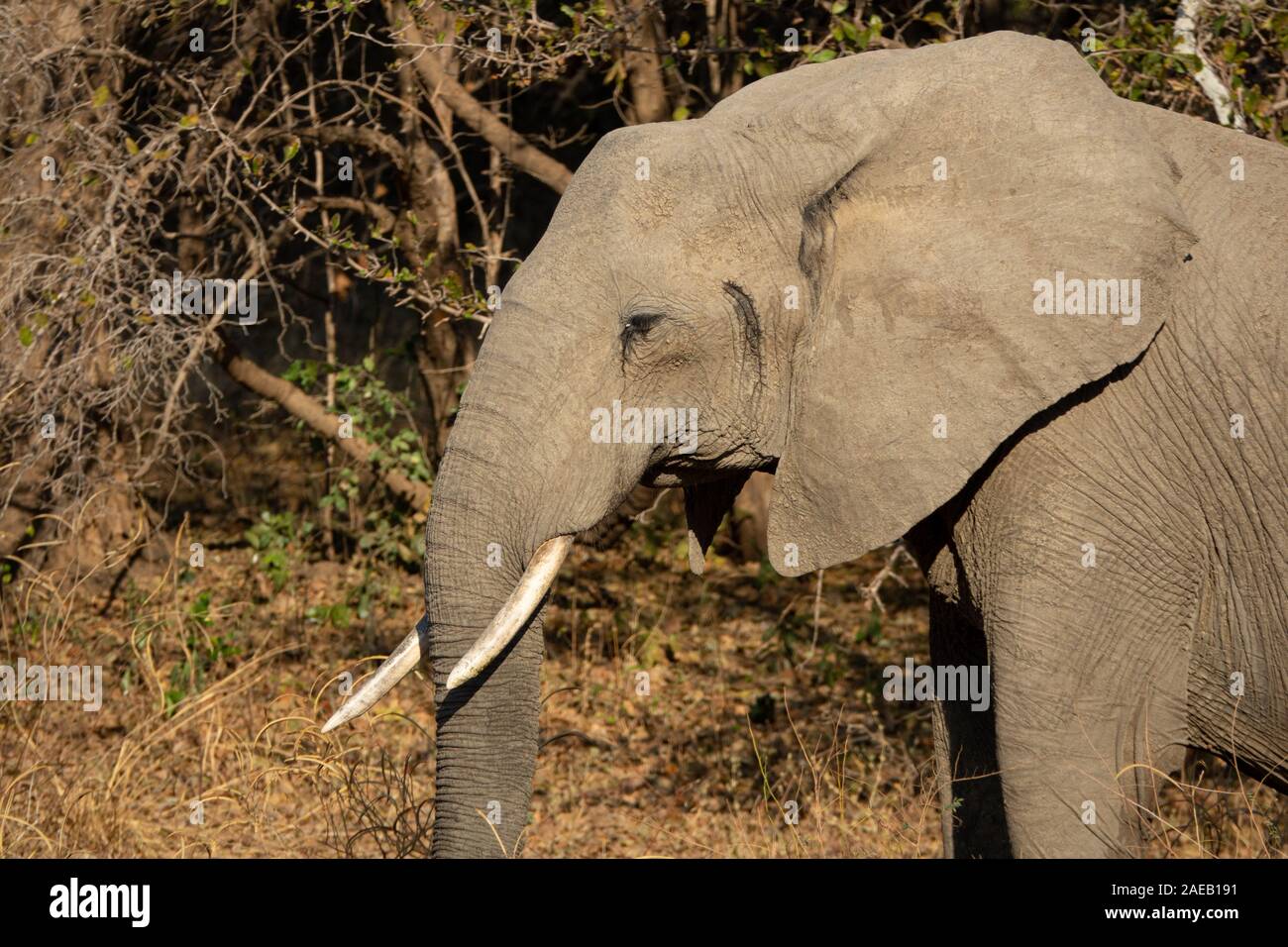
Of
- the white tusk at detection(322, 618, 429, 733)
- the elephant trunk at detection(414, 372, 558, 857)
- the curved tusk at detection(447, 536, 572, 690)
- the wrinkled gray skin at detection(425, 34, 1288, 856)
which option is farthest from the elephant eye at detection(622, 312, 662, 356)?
the white tusk at detection(322, 618, 429, 733)

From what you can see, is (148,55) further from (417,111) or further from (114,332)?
(114,332)

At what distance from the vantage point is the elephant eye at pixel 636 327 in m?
4.14

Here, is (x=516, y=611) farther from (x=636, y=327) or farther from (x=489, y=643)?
(x=636, y=327)

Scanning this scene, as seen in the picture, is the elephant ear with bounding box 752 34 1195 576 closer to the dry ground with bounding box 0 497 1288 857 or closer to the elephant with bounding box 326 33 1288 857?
the elephant with bounding box 326 33 1288 857

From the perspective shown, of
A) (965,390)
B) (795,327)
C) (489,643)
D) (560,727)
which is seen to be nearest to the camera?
(489,643)

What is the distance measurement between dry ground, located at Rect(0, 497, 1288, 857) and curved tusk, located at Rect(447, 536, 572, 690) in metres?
1.08

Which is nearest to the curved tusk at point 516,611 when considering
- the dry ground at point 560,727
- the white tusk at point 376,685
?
the white tusk at point 376,685

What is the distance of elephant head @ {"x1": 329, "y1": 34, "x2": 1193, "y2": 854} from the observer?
4.04m

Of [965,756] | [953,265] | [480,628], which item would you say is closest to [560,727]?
[965,756]

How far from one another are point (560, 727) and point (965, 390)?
424cm

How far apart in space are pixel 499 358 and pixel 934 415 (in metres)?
1.10

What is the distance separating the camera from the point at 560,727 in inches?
312

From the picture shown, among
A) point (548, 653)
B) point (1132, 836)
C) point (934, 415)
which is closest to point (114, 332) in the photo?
point (548, 653)

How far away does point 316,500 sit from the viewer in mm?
10172
